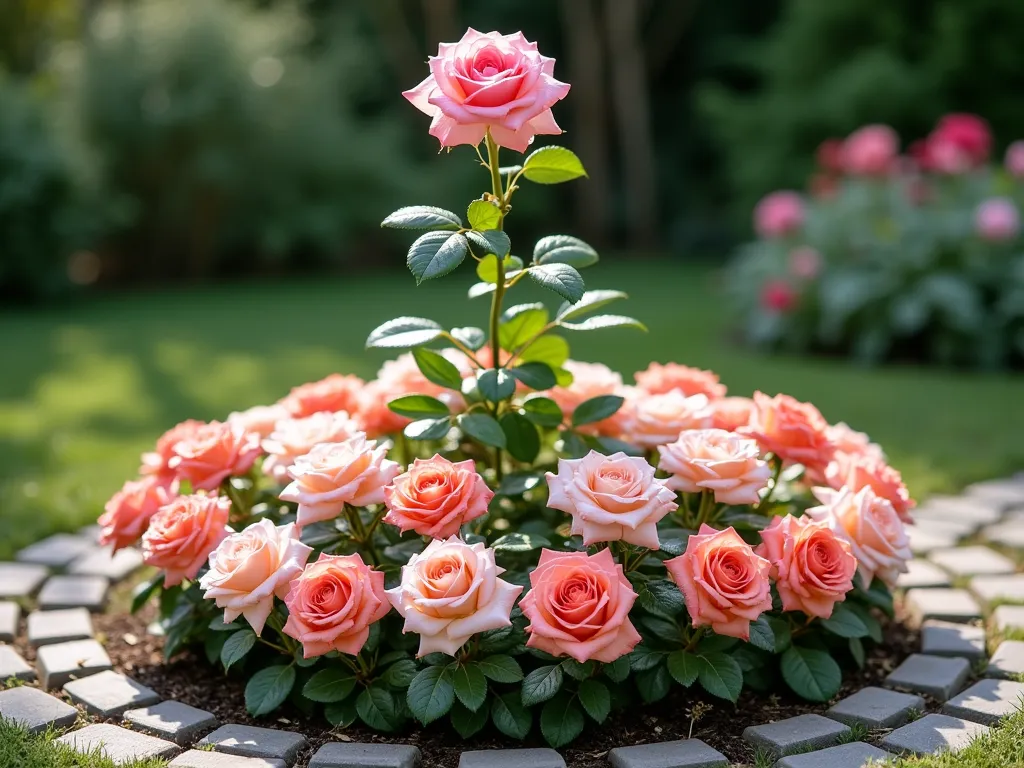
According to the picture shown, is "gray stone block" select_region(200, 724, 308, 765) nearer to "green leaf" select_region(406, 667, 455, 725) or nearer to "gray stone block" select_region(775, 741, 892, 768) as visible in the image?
"green leaf" select_region(406, 667, 455, 725)

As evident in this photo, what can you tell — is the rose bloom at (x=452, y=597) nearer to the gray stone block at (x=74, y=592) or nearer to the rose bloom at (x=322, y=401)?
the rose bloom at (x=322, y=401)

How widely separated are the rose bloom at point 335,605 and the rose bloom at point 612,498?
0.39 m

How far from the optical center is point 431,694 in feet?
6.24

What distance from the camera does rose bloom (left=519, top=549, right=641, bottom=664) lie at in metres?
1.83

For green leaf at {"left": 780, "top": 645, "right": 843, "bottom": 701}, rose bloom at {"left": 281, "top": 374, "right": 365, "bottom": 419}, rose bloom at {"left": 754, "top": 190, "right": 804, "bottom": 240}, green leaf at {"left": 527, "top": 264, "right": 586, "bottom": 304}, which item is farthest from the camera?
rose bloom at {"left": 754, "top": 190, "right": 804, "bottom": 240}

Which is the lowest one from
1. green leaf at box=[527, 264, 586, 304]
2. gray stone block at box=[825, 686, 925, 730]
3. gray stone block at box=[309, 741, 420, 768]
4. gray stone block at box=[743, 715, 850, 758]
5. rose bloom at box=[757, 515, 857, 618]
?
gray stone block at box=[825, 686, 925, 730]

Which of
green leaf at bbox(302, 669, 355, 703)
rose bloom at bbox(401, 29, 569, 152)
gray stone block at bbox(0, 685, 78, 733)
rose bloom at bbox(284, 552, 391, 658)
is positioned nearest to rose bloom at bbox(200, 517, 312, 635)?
rose bloom at bbox(284, 552, 391, 658)

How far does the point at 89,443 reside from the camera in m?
4.41

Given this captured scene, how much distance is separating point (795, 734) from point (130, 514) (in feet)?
5.06

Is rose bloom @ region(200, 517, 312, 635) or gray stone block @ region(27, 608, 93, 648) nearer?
rose bloom @ region(200, 517, 312, 635)

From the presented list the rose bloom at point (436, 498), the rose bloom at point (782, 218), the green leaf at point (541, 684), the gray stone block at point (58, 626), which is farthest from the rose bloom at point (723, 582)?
the rose bloom at point (782, 218)

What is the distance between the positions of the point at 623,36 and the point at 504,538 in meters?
12.2

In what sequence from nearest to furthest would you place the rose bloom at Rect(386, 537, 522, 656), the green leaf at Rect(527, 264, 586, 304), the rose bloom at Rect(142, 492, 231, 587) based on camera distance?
the rose bloom at Rect(386, 537, 522, 656) < the green leaf at Rect(527, 264, 586, 304) < the rose bloom at Rect(142, 492, 231, 587)

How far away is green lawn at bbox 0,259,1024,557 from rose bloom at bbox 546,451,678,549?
2038 millimetres
